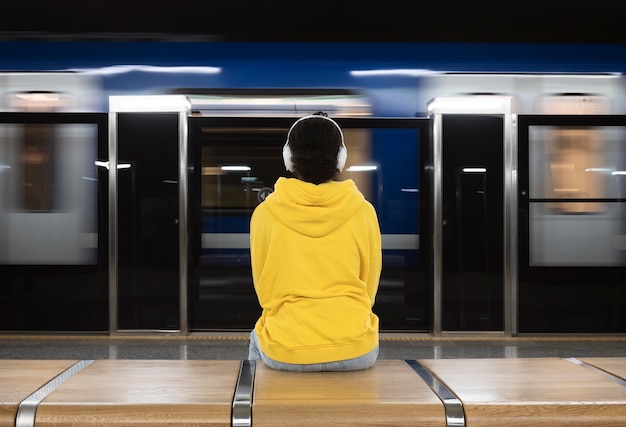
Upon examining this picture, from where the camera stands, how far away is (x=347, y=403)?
1.50 metres

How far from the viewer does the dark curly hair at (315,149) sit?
1953 mm

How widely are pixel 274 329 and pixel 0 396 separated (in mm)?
786

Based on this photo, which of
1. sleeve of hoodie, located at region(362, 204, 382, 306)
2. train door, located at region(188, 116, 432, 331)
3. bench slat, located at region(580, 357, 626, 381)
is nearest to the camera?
bench slat, located at region(580, 357, 626, 381)

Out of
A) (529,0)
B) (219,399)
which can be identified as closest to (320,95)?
(529,0)

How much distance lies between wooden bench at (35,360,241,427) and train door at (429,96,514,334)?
3.82 meters

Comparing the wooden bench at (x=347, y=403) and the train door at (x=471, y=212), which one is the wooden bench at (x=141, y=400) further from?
the train door at (x=471, y=212)

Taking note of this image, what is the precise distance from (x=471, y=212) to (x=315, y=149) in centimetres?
369

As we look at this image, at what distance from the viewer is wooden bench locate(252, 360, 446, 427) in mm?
1479

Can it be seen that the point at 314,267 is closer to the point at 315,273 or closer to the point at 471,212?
the point at 315,273

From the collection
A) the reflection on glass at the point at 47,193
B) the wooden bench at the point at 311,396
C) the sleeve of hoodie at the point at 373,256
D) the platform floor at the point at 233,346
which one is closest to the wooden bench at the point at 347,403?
the wooden bench at the point at 311,396

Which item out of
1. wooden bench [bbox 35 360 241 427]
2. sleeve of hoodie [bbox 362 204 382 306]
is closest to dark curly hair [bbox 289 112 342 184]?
sleeve of hoodie [bbox 362 204 382 306]

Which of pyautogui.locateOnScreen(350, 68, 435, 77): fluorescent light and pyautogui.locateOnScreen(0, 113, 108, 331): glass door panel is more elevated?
pyautogui.locateOnScreen(350, 68, 435, 77): fluorescent light

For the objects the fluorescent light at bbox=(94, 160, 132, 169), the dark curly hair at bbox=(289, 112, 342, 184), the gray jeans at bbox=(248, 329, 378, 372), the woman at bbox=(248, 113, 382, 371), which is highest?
the fluorescent light at bbox=(94, 160, 132, 169)

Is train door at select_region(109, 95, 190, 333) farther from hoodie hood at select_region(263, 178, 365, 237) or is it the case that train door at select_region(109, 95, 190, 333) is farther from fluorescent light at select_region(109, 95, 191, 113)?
hoodie hood at select_region(263, 178, 365, 237)
